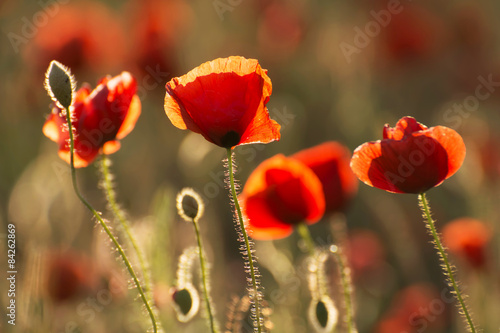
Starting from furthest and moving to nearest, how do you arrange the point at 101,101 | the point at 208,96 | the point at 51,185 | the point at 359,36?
the point at 359,36
the point at 51,185
the point at 101,101
the point at 208,96

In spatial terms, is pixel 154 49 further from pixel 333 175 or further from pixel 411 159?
pixel 411 159

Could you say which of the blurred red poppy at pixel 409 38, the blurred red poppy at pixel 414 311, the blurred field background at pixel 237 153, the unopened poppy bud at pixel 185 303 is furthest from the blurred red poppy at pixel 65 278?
the blurred red poppy at pixel 409 38

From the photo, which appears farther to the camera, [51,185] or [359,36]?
[359,36]

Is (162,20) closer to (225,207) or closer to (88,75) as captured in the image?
(88,75)

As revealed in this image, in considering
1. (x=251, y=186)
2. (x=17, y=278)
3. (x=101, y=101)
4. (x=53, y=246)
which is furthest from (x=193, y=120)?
(x=53, y=246)

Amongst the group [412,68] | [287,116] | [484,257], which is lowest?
[484,257]

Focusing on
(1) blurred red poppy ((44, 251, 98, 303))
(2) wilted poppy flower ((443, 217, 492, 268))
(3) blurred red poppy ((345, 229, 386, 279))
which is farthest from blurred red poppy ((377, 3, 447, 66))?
(1) blurred red poppy ((44, 251, 98, 303))
